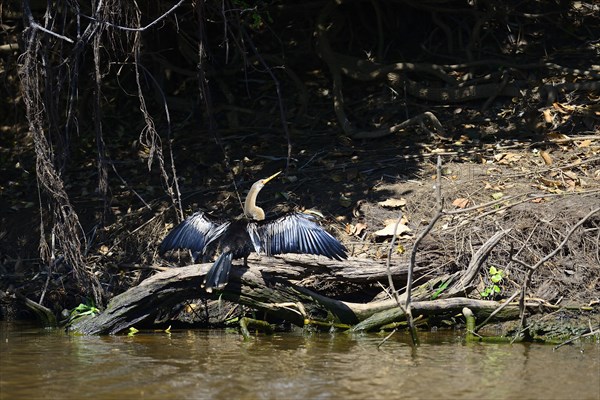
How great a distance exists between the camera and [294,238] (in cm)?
742

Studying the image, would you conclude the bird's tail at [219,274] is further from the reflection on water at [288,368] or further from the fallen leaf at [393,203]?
the fallen leaf at [393,203]

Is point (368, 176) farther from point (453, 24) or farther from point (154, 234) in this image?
point (453, 24)

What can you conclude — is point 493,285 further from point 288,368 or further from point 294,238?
point 288,368

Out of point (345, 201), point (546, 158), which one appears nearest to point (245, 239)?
point (345, 201)

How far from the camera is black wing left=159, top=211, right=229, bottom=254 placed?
7676 mm

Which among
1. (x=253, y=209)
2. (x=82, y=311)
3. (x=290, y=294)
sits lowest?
(x=82, y=311)

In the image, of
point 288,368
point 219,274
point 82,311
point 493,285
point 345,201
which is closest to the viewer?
point 288,368

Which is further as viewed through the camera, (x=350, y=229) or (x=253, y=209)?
(x=350, y=229)

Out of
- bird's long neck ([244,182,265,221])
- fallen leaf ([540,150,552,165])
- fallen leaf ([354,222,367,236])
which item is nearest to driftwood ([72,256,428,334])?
bird's long neck ([244,182,265,221])

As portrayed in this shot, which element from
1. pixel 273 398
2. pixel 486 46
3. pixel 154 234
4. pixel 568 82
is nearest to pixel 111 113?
pixel 154 234

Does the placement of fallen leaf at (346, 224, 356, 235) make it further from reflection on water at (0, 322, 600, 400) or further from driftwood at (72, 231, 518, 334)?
reflection on water at (0, 322, 600, 400)

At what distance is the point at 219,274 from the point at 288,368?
1.25 m

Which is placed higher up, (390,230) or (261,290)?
(390,230)

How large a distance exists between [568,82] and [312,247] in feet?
13.8
